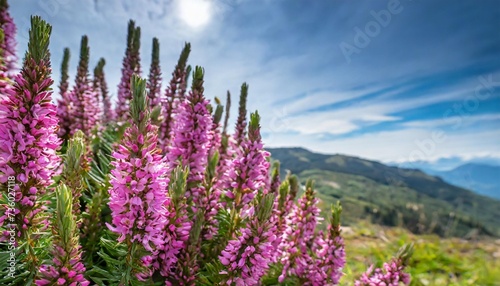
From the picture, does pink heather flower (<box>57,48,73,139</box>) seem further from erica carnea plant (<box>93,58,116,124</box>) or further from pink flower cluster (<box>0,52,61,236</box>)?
pink flower cluster (<box>0,52,61,236</box>)

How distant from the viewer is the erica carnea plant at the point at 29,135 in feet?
7.41

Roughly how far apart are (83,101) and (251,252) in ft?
17.3

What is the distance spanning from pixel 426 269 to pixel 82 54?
1147 cm

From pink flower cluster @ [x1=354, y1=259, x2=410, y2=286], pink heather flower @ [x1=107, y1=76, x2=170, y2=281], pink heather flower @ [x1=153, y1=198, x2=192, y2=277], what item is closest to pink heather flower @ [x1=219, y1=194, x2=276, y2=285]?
pink heather flower @ [x1=153, y1=198, x2=192, y2=277]

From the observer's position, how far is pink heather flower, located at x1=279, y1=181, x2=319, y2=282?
4.09 m

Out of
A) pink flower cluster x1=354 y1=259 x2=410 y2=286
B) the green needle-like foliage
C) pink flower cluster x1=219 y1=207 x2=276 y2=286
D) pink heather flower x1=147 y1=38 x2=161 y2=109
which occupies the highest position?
pink heather flower x1=147 y1=38 x2=161 y2=109

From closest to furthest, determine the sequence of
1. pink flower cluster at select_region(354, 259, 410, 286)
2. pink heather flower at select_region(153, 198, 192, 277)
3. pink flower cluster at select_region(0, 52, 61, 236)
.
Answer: pink flower cluster at select_region(0, 52, 61, 236) → pink heather flower at select_region(153, 198, 192, 277) → pink flower cluster at select_region(354, 259, 410, 286)

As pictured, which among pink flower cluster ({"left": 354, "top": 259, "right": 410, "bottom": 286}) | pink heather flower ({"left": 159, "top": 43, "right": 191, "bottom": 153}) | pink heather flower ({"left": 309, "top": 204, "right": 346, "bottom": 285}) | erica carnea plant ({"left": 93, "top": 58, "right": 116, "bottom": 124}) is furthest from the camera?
erica carnea plant ({"left": 93, "top": 58, "right": 116, "bottom": 124})

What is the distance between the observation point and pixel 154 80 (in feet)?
21.9

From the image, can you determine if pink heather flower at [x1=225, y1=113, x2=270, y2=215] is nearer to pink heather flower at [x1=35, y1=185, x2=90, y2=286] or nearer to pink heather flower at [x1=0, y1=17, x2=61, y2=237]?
pink heather flower at [x1=35, y1=185, x2=90, y2=286]

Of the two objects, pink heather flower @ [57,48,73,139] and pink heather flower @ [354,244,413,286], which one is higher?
pink heather flower @ [57,48,73,139]

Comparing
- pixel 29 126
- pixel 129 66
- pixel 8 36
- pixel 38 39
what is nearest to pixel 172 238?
pixel 29 126

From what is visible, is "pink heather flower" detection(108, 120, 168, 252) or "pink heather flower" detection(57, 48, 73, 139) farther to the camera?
"pink heather flower" detection(57, 48, 73, 139)

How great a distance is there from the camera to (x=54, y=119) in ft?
7.98
